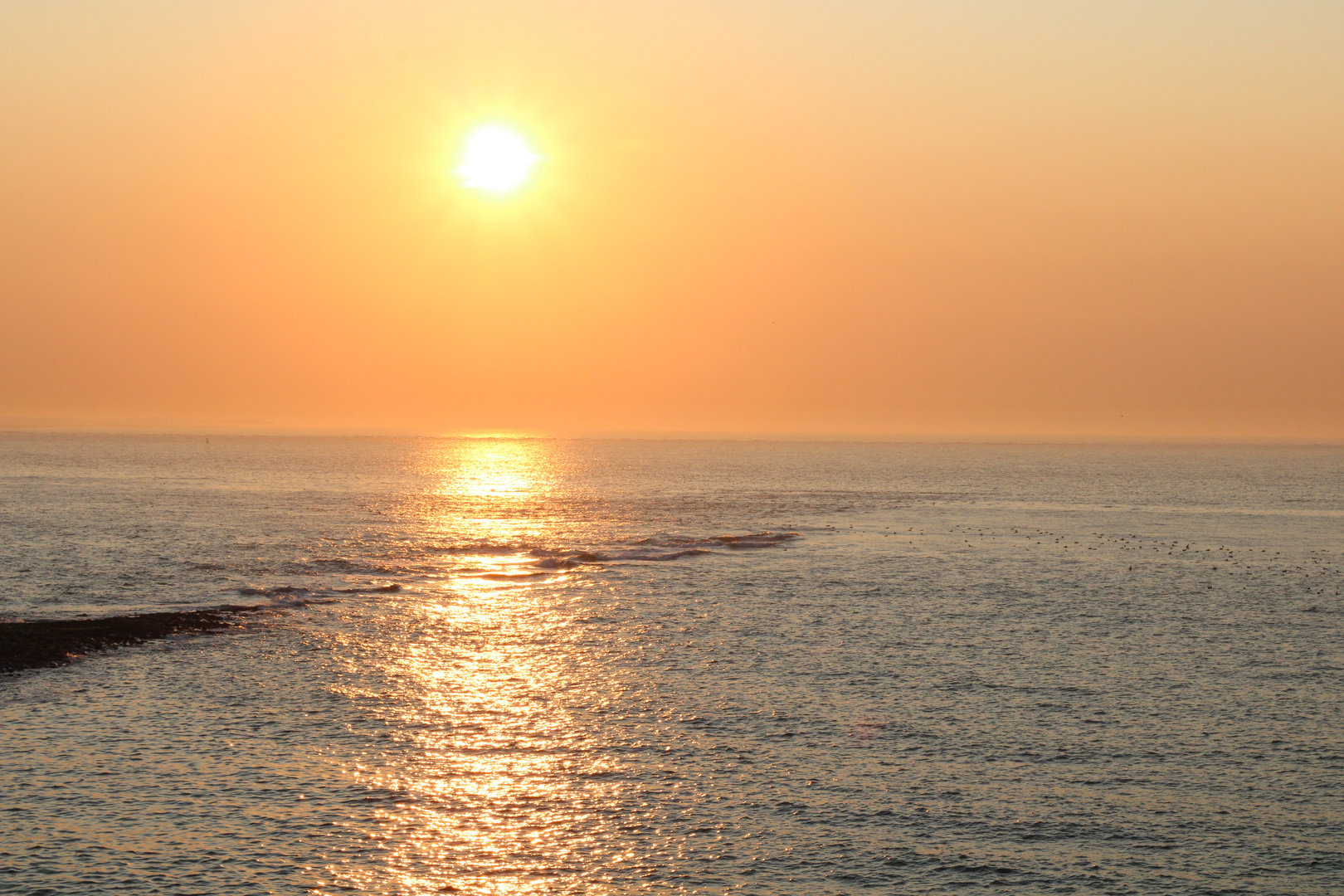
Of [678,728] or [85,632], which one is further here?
[85,632]

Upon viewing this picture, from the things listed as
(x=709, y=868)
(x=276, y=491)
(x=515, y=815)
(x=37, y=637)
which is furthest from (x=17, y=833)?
(x=276, y=491)

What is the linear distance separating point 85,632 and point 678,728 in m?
18.5

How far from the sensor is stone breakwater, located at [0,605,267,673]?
28539 millimetres

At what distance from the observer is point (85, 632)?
31.4m

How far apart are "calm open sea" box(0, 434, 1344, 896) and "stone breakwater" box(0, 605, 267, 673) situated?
1205mm

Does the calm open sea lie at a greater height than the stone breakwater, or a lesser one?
lesser

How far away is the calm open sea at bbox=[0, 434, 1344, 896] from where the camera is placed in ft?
53.4

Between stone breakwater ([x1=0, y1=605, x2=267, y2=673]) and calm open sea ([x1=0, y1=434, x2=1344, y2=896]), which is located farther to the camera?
stone breakwater ([x1=0, y1=605, x2=267, y2=673])

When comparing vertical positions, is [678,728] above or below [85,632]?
below

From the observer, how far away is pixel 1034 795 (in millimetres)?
19219

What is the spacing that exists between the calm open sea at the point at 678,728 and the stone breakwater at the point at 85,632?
1.21 metres

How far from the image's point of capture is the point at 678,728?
23391 millimetres

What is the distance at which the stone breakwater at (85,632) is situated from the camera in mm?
28539

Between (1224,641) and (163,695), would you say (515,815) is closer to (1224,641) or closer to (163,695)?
(163,695)
